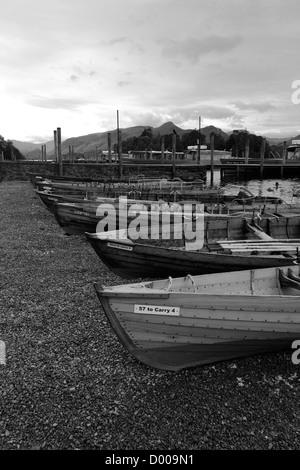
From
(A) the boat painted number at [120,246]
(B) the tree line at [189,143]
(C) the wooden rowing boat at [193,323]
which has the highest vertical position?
(B) the tree line at [189,143]

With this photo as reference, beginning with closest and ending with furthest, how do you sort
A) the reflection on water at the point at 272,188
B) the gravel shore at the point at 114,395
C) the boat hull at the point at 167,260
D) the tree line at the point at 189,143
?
the gravel shore at the point at 114,395 < the boat hull at the point at 167,260 < the reflection on water at the point at 272,188 < the tree line at the point at 189,143

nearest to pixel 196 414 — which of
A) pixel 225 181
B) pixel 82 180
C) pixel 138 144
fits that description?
pixel 82 180

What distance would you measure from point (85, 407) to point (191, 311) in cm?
213

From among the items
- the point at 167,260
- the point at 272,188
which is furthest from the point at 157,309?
the point at 272,188

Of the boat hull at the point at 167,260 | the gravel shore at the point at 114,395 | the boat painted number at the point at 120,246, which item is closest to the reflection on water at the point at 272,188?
the boat hull at the point at 167,260

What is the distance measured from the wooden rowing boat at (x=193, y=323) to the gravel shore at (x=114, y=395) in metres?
0.35

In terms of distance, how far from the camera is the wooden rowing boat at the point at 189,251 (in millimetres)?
8625

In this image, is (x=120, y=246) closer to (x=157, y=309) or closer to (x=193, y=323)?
(x=157, y=309)

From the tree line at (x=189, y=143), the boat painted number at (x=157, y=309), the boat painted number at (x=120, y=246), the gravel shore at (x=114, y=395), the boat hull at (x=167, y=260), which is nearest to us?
the gravel shore at (x=114, y=395)

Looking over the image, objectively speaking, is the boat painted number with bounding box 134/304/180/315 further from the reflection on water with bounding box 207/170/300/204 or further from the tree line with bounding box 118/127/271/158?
the tree line with bounding box 118/127/271/158

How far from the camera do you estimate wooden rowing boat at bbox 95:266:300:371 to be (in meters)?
5.29

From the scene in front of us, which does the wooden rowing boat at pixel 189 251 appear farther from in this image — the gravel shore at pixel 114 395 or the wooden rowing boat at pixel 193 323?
the wooden rowing boat at pixel 193 323
